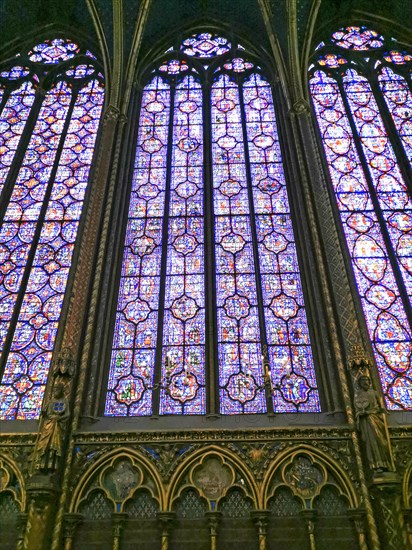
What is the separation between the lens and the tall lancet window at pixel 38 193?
973 cm

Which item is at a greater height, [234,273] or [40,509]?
[234,273]

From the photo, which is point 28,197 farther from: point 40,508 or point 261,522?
point 261,522

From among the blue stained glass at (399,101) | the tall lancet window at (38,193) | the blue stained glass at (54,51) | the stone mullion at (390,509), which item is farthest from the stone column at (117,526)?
the blue stained glass at (54,51)

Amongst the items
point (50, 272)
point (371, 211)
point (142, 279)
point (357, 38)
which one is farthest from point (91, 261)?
point (357, 38)

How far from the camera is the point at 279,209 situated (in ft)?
37.4

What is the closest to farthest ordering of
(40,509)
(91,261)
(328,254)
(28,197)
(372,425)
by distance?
(40,509), (372,425), (328,254), (91,261), (28,197)

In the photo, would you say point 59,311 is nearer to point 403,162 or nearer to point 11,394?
point 11,394

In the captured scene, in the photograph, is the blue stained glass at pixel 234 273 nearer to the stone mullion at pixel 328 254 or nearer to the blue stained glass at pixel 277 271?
the blue stained glass at pixel 277 271

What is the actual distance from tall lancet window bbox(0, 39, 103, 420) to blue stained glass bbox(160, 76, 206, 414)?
2051 millimetres

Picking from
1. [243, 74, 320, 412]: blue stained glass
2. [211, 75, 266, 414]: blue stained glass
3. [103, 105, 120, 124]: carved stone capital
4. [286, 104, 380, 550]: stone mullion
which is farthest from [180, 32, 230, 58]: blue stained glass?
[286, 104, 380, 550]: stone mullion

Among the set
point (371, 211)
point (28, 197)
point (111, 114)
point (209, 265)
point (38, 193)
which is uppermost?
point (111, 114)

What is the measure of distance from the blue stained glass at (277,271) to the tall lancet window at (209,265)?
0.02m

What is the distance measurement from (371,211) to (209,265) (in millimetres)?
3614

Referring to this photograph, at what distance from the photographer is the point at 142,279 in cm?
1052
